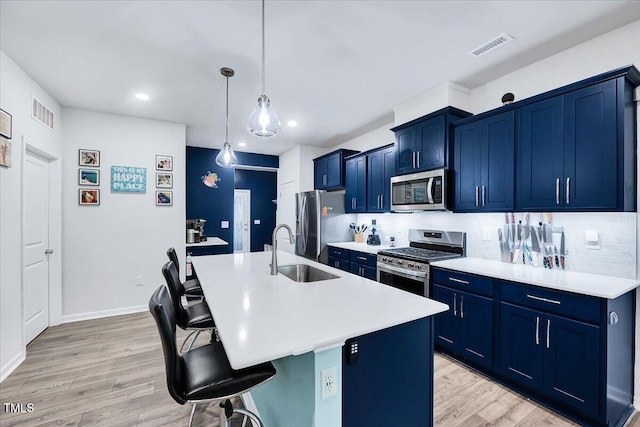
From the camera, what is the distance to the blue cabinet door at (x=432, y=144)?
121 inches

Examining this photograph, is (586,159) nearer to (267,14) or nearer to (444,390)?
(444,390)

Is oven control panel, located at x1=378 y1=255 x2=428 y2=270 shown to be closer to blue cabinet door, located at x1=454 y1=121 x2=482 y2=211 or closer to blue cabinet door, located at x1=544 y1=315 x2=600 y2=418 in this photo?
blue cabinet door, located at x1=454 y1=121 x2=482 y2=211

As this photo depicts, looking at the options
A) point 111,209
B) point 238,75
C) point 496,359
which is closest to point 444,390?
point 496,359

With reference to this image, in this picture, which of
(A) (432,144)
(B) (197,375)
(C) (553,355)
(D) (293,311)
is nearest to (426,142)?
(A) (432,144)

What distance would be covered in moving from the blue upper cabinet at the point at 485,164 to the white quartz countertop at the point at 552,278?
1.77ft

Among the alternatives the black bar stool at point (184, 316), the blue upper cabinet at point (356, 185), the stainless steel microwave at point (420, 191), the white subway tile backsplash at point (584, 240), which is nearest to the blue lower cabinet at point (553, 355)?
the white subway tile backsplash at point (584, 240)

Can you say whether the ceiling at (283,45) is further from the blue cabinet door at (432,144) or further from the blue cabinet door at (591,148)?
the blue cabinet door at (591,148)

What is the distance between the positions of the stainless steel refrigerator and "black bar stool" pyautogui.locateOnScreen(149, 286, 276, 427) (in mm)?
3390

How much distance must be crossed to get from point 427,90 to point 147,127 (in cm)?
387

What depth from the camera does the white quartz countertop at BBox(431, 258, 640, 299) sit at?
1807 millimetres

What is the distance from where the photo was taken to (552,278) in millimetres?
2107

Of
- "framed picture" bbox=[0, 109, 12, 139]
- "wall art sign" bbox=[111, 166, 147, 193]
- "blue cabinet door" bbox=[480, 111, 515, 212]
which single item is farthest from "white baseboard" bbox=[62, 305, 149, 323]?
"blue cabinet door" bbox=[480, 111, 515, 212]

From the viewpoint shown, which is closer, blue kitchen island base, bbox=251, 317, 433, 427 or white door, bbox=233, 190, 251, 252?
blue kitchen island base, bbox=251, 317, 433, 427

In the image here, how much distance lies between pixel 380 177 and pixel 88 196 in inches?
159
